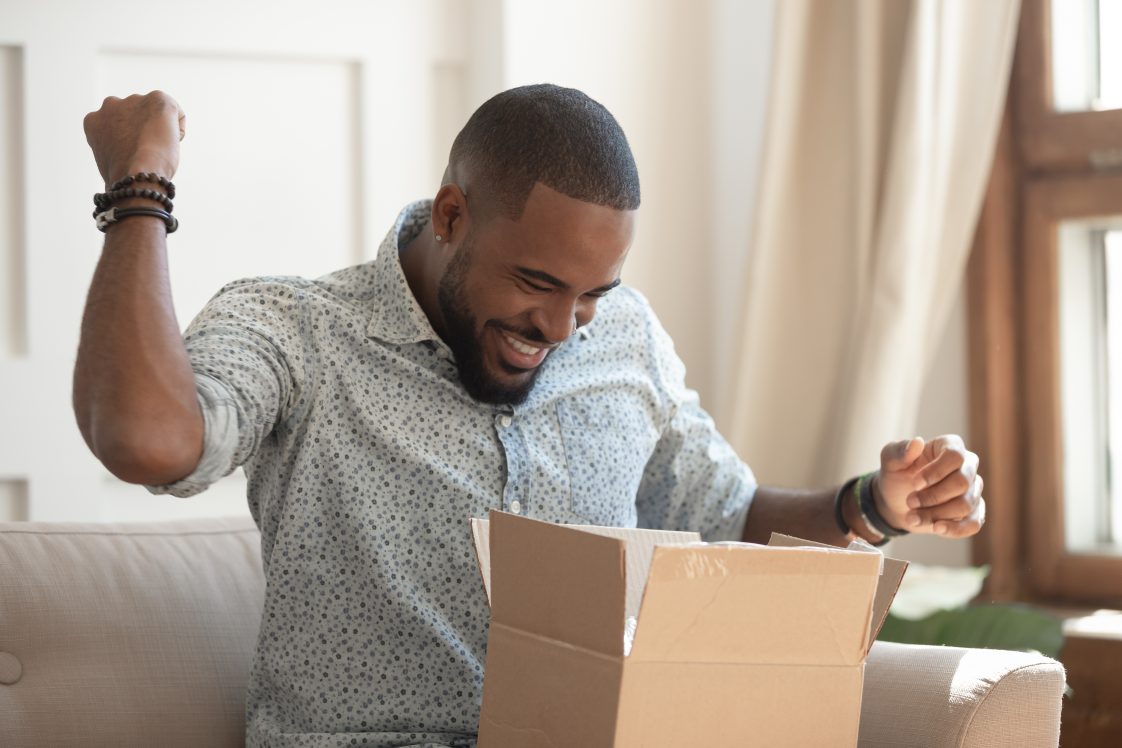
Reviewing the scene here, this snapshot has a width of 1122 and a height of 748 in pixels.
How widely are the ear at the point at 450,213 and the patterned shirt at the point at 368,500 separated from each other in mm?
68

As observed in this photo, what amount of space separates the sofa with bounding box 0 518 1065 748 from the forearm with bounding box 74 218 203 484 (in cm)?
41

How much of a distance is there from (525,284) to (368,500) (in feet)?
0.88

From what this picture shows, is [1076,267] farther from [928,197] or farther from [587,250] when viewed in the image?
[587,250]

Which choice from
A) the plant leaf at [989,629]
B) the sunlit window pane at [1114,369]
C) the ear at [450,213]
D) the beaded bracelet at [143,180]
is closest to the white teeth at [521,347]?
the ear at [450,213]

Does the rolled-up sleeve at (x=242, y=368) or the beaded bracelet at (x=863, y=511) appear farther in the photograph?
the beaded bracelet at (x=863, y=511)

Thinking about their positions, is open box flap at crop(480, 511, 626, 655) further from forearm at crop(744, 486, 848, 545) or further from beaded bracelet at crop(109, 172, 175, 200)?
forearm at crop(744, 486, 848, 545)

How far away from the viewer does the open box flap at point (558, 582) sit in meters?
0.86

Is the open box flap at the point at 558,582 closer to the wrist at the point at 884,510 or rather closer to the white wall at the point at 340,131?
the wrist at the point at 884,510

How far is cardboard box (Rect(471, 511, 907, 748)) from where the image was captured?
0.86m

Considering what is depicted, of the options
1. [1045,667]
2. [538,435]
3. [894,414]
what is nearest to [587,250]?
[538,435]

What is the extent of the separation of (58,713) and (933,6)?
1.72 m

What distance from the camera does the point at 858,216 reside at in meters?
2.31

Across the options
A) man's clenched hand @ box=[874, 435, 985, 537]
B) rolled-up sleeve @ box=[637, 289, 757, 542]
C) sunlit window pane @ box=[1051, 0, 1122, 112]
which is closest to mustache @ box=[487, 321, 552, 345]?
rolled-up sleeve @ box=[637, 289, 757, 542]

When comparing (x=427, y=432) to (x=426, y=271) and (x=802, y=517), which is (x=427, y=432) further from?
(x=802, y=517)
